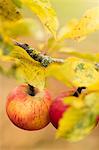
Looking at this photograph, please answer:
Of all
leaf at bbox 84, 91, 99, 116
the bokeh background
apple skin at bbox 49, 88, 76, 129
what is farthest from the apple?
the bokeh background

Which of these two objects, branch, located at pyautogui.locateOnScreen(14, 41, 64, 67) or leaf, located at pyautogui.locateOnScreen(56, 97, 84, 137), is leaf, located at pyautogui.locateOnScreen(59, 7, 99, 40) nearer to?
branch, located at pyautogui.locateOnScreen(14, 41, 64, 67)

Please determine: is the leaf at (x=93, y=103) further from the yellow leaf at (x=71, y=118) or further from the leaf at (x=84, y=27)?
the leaf at (x=84, y=27)

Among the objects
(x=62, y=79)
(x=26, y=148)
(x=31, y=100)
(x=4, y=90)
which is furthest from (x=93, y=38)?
(x=62, y=79)

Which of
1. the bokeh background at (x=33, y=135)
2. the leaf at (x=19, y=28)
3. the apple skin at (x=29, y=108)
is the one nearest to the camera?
the leaf at (x=19, y=28)

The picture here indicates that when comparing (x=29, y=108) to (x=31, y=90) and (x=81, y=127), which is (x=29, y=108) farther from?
(x=81, y=127)

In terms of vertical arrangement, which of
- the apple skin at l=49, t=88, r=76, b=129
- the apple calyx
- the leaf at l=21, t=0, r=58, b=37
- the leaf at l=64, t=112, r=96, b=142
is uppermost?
the leaf at l=21, t=0, r=58, b=37

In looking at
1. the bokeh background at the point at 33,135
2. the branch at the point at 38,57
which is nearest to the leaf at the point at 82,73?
the branch at the point at 38,57
